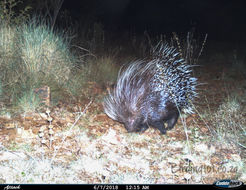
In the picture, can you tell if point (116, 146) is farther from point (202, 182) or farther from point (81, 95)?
point (81, 95)

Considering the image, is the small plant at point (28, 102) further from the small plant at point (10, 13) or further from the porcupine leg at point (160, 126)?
the porcupine leg at point (160, 126)

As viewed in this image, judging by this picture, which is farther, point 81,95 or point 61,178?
point 81,95

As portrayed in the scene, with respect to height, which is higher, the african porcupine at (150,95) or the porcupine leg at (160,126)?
the african porcupine at (150,95)

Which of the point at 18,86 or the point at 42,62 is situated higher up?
the point at 42,62

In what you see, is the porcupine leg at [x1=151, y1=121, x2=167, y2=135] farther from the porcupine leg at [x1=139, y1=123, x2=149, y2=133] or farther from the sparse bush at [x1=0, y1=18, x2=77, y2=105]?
the sparse bush at [x1=0, y1=18, x2=77, y2=105]

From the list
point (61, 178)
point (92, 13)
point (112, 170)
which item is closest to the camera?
point (61, 178)

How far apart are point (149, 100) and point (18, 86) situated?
1.84 meters

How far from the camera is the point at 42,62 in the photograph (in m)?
3.99

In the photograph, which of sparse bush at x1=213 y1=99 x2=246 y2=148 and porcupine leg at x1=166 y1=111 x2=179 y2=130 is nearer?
sparse bush at x1=213 y1=99 x2=246 y2=148

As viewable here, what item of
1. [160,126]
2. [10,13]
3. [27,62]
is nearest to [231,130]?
[160,126]

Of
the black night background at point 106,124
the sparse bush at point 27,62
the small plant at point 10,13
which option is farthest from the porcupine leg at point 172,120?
the small plant at point 10,13

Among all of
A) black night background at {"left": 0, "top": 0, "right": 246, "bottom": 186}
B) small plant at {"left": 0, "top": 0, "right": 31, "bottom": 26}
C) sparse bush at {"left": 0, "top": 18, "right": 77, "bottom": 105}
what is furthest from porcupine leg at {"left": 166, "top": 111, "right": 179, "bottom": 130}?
small plant at {"left": 0, "top": 0, "right": 31, "bottom": 26}

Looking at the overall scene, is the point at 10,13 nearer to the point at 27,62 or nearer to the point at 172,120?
the point at 27,62

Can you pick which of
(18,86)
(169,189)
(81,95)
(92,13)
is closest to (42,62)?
(18,86)
